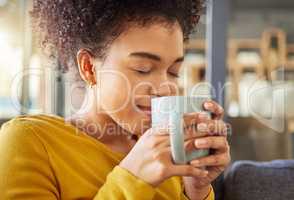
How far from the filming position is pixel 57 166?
711mm

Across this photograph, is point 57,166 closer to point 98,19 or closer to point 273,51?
point 98,19

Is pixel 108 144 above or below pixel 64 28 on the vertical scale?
below

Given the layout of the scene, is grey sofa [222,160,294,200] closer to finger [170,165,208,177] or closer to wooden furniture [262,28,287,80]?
finger [170,165,208,177]

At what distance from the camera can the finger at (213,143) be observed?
58 cm

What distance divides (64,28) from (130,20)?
0.53ft

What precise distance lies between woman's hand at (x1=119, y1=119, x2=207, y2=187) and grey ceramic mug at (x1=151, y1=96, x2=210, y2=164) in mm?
12

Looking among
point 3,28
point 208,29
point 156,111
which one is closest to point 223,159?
point 156,111

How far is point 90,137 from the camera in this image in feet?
2.54

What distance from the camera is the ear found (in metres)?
0.78

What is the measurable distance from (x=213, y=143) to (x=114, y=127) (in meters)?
0.27

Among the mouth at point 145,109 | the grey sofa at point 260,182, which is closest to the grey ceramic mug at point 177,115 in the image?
the mouth at point 145,109

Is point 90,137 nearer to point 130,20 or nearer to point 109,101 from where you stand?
point 109,101

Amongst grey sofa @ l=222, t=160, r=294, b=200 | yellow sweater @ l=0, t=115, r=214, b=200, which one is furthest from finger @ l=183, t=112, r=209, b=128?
grey sofa @ l=222, t=160, r=294, b=200

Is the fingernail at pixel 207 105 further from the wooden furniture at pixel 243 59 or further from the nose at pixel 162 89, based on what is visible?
the wooden furniture at pixel 243 59
